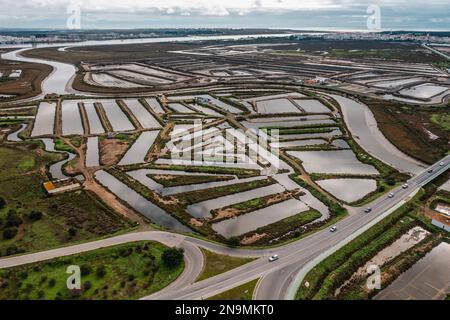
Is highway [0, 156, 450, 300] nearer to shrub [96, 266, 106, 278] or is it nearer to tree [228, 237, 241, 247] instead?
tree [228, 237, 241, 247]

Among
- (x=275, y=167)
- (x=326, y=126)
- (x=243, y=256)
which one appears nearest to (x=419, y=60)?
(x=326, y=126)

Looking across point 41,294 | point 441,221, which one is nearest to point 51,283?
point 41,294

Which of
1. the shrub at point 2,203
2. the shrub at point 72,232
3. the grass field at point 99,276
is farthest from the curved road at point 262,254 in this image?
the shrub at point 2,203

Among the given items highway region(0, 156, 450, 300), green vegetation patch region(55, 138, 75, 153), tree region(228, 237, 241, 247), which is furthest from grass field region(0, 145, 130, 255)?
tree region(228, 237, 241, 247)

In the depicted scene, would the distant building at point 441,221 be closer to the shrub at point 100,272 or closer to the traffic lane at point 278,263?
the traffic lane at point 278,263
